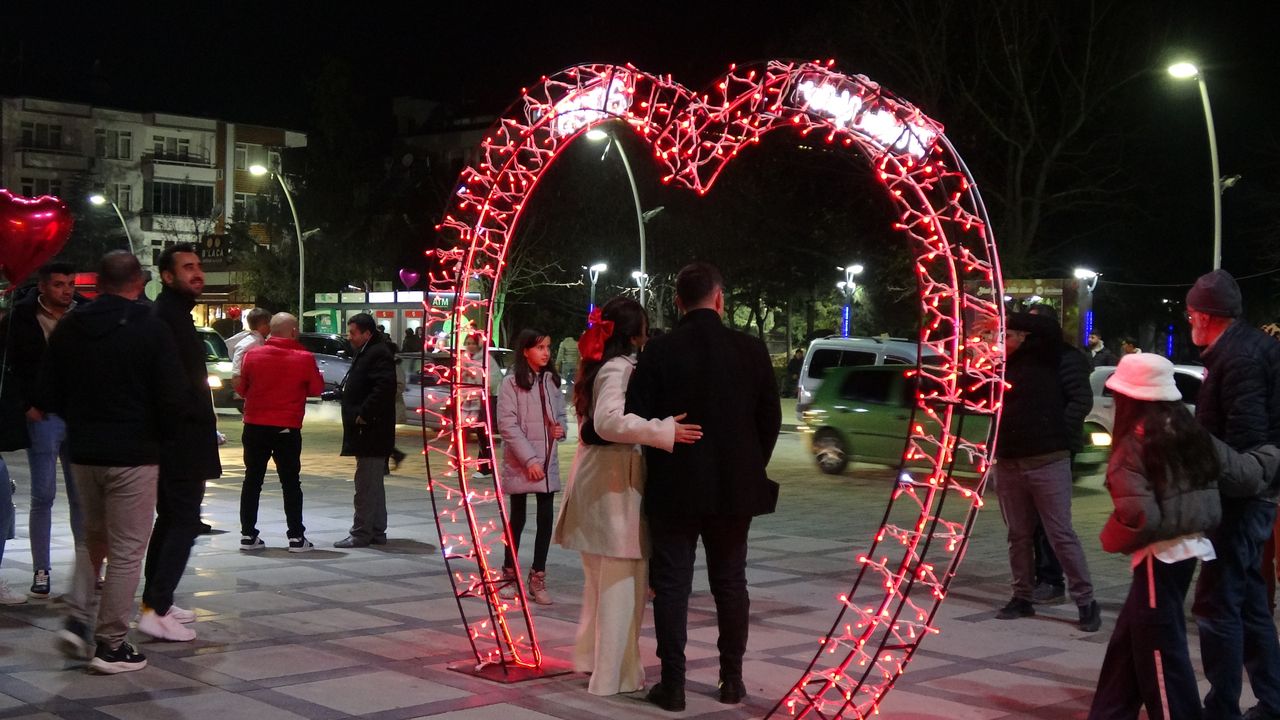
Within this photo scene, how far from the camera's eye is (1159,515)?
16.8 ft

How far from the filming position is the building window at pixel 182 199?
79125mm

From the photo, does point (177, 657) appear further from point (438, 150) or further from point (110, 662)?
point (438, 150)

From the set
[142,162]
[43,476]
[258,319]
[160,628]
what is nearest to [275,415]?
[258,319]

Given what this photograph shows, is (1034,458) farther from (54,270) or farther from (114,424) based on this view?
(54,270)

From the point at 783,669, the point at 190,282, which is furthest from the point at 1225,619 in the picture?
the point at 190,282

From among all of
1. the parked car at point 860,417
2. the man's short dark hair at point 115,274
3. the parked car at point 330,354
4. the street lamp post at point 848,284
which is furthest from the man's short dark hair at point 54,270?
the street lamp post at point 848,284

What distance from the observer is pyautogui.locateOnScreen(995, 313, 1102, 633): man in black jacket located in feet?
27.3

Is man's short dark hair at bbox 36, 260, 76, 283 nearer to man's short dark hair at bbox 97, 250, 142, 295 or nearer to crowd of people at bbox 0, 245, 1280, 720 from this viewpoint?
crowd of people at bbox 0, 245, 1280, 720

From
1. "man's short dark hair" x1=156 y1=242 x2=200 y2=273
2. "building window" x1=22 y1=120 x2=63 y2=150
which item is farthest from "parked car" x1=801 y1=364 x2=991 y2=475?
"building window" x1=22 y1=120 x2=63 y2=150

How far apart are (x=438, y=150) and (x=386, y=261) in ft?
66.2

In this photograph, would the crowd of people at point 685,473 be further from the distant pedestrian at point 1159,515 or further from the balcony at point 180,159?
the balcony at point 180,159

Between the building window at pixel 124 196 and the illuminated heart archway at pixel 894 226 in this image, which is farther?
the building window at pixel 124 196

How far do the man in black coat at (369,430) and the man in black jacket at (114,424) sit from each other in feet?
14.2

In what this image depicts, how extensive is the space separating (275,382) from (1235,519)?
721cm
